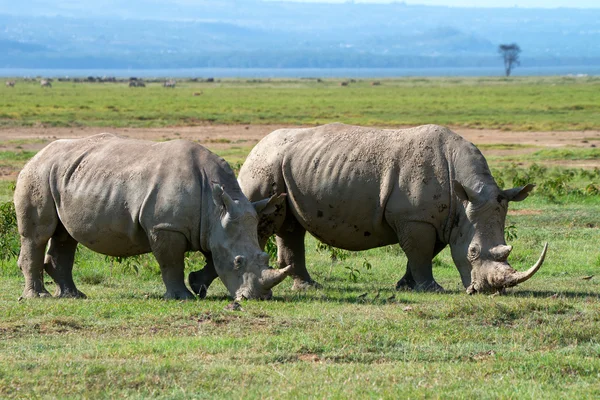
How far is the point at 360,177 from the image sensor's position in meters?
13.3

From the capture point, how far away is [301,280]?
14.0 metres

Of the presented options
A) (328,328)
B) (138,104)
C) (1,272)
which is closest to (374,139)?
(328,328)

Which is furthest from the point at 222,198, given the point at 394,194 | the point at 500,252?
the point at 500,252

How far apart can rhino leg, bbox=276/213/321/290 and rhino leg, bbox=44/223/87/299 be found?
258cm

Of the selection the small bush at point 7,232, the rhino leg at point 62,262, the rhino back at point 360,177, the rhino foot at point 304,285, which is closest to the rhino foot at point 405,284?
the rhino back at point 360,177

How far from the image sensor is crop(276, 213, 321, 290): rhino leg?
46.0 ft

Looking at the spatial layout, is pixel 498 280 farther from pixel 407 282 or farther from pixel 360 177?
pixel 360 177

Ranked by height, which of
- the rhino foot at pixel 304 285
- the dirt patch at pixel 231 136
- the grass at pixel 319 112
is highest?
the rhino foot at pixel 304 285

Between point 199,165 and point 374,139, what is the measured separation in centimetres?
231

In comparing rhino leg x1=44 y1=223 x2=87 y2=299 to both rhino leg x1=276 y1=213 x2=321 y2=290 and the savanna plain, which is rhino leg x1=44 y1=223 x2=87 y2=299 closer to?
the savanna plain

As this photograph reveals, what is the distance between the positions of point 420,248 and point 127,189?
343cm

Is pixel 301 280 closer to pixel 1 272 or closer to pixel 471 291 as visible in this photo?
pixel 471 291

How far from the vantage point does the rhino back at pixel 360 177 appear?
13008 millimetres

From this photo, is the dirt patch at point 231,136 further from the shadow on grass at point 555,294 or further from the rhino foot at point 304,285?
the shadow on grass at point 555,294
